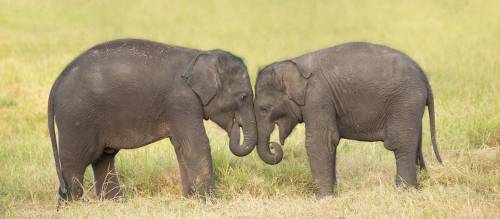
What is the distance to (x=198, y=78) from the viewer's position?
9.06 meters

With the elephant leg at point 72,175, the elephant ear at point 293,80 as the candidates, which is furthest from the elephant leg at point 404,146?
the elephant leg at point 72,175

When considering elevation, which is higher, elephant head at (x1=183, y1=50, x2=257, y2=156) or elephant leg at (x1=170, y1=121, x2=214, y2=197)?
elephant head at (x1=183, y1=50, x2=257, y2=156)

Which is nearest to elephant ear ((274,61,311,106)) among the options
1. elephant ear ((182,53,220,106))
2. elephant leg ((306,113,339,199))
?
elephant leg ((306,113,339,199))

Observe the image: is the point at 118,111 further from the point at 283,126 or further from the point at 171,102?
the point at 283,126

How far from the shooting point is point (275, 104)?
9484 millimetres

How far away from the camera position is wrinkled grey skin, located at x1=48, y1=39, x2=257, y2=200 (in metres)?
9.07

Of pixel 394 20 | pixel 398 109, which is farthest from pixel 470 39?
pixel 398 109

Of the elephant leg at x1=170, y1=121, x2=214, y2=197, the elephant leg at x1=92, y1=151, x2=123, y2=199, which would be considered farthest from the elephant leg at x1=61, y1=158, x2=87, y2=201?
the elephant leg at x1=170, y1=121, x2=214, y2=197

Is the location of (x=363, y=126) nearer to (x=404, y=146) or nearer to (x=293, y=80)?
(x=404, y=146)

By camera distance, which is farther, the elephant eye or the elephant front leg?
the elephant eye

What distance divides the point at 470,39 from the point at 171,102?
13.1 metres

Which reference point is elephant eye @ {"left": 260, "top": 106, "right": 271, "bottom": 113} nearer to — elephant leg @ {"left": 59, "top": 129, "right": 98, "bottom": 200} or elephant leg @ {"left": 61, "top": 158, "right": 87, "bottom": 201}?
elephant leg @ {"left": 59, "top": 129, "right": 98, "bottom": 200}

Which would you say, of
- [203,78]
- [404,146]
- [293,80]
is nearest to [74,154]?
[203,78]

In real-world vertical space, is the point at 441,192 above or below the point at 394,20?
above
